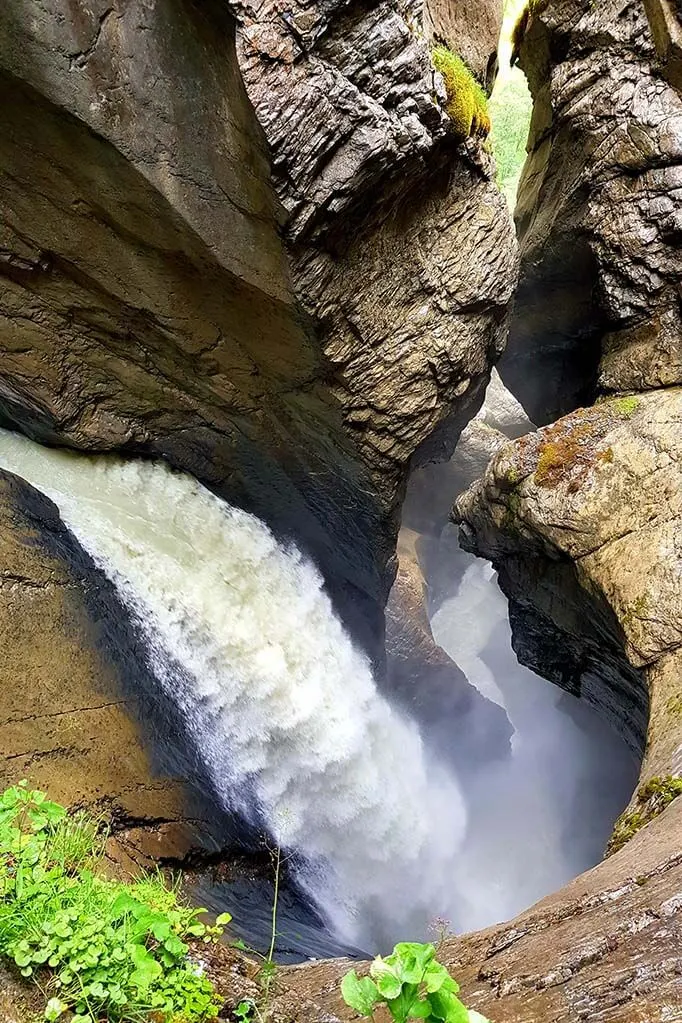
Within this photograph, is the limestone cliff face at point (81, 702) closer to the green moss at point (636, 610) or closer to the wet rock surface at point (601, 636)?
the wet rock surface at point (601, 636)

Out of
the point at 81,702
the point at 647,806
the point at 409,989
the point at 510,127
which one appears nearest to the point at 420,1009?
the point at 409,989

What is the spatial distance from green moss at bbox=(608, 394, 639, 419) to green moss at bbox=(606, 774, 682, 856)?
3980 mm

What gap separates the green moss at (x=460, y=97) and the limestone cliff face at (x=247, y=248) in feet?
0.70

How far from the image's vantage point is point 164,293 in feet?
20.3

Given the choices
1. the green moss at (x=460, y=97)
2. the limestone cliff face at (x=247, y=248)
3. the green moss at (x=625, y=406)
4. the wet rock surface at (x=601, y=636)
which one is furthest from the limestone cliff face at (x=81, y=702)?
the green moss at (x=625, y=406)

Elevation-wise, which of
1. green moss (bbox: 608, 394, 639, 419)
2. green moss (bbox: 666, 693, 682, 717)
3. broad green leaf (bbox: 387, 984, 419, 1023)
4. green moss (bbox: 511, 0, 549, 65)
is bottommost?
broad green leaf (bbox: 387, 984, 419, 1023)

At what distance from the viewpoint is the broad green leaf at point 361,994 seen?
1.71m

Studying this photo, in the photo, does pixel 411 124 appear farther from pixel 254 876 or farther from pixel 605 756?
pixel 605 756

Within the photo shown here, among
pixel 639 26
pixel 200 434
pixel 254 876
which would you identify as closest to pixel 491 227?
pixel 639 26

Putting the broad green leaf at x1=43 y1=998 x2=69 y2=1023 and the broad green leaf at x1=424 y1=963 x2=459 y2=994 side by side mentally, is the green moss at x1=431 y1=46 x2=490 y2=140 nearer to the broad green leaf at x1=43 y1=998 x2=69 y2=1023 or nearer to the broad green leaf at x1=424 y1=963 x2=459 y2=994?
the broad green leaf at x1=424 y1=963 x2=459 y2=994

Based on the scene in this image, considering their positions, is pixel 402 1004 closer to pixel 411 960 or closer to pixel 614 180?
pixel 411 960

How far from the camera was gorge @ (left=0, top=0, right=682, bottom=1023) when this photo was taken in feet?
14.9

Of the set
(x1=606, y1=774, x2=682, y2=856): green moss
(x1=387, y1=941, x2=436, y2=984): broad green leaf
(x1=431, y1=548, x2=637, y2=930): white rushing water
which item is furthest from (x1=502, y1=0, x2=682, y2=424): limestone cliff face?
(x1=387, y1=941, x2=436, y2=984): broad green leaf

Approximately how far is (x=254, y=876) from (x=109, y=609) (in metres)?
3.00
